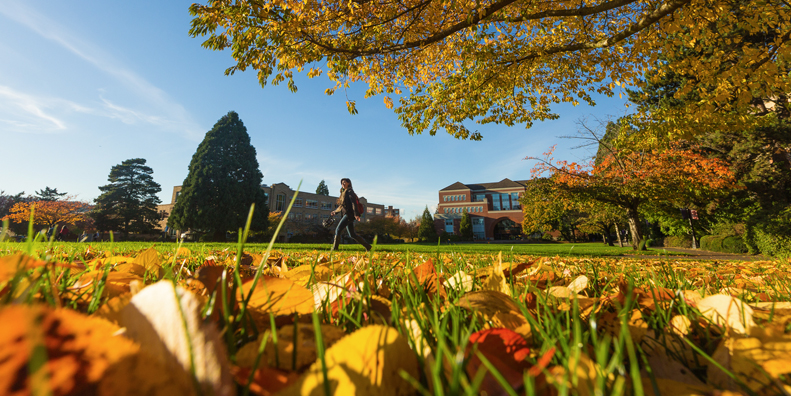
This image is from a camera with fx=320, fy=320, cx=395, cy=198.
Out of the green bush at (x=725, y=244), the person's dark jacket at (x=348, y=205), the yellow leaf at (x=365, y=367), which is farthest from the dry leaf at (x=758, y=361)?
the green bush at (x=725, y=244)

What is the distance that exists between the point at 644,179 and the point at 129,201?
44590mm

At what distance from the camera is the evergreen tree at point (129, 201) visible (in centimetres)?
3328

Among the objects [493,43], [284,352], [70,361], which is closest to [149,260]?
[284,352]

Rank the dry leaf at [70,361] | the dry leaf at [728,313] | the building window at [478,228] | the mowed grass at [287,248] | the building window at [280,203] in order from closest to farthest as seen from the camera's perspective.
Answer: the dry leaf at [70,361] → the dry leaf at [728,313] → the mowed grass at [287,248] → the building window at [280,203] → the building window at [478,228]

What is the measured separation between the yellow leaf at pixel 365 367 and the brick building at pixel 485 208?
50354 millimetres

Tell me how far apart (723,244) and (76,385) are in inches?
879

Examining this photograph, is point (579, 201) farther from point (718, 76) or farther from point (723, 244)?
point (718, 76)

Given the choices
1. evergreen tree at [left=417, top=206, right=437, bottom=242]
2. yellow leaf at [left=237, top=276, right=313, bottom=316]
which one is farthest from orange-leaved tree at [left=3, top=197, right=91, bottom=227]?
yellow leaf at [left=237, top=276, right=313, bottom=316]

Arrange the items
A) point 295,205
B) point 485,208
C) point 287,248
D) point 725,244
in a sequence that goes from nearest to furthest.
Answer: point 287,248 < point 725,244 < point 295,205 < point 485,208

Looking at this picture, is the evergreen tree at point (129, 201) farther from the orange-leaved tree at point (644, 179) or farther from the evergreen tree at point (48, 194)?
the orange-leaved tree at point (644, 179)

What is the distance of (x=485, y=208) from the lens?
167 feet

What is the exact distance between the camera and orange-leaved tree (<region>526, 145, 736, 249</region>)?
1225cm

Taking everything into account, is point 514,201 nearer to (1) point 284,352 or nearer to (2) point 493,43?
(2) point 493,43

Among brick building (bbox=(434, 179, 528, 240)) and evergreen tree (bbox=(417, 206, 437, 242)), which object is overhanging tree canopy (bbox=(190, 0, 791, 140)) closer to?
evergreen tree (bbox=(417, 206, 437, 242))
